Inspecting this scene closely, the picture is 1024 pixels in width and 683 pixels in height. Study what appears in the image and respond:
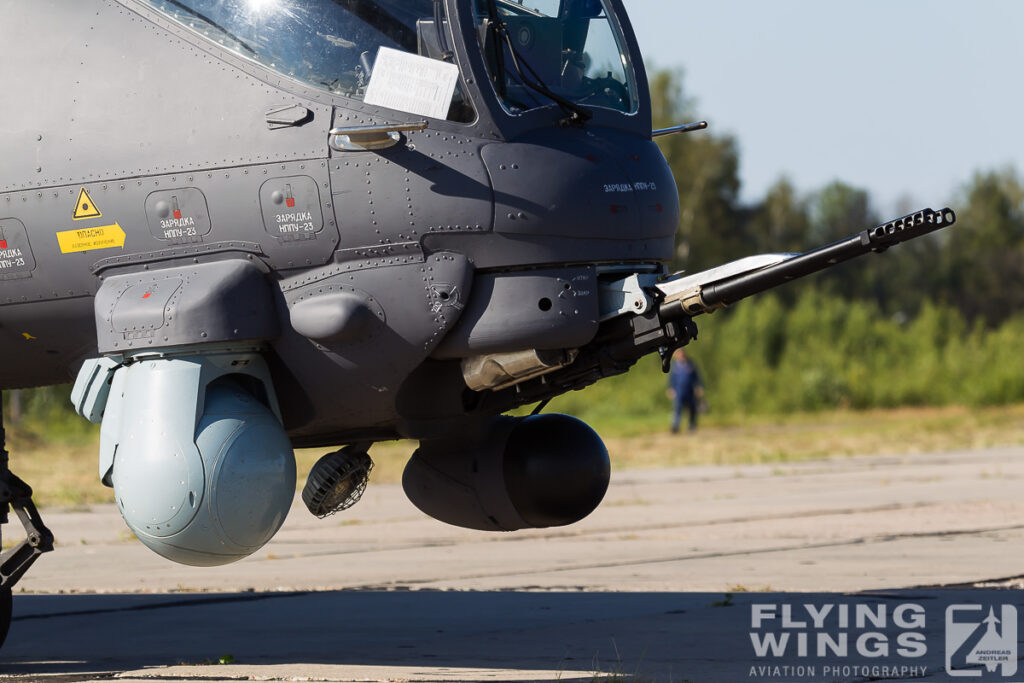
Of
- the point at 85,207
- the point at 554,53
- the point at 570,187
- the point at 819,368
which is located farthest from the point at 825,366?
the point at 85,207

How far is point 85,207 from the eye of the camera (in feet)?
22.6

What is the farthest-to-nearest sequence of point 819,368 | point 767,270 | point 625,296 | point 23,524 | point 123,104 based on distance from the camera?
point 819,368 < point 23,524 < point 123,104 < point 625,296 < point 767,270

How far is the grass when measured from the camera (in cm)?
2281

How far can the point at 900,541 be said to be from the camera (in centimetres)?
1334

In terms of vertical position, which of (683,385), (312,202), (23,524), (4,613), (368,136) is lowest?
(683,385)

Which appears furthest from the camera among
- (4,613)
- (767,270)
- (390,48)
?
(4,613)

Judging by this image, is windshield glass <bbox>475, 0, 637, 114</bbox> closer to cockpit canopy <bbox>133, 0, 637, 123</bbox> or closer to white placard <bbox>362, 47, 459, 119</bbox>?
cockpit canopy <bbox>133, 0, 637, 123</bbox>

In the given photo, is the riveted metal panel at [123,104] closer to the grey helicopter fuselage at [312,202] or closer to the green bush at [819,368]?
the grey helicopter fuselage at [312,202]

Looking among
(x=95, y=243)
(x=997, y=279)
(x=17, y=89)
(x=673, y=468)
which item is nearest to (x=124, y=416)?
(x=95, y=243)

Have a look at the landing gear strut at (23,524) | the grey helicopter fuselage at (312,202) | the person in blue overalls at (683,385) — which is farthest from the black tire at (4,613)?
the person in blue overalls at (683,385)

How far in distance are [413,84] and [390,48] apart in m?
0.25

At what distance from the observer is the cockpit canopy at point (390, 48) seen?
21.4ft

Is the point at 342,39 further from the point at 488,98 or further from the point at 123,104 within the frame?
the point at 123,104

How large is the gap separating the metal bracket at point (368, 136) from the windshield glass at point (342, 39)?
0.45 feet
